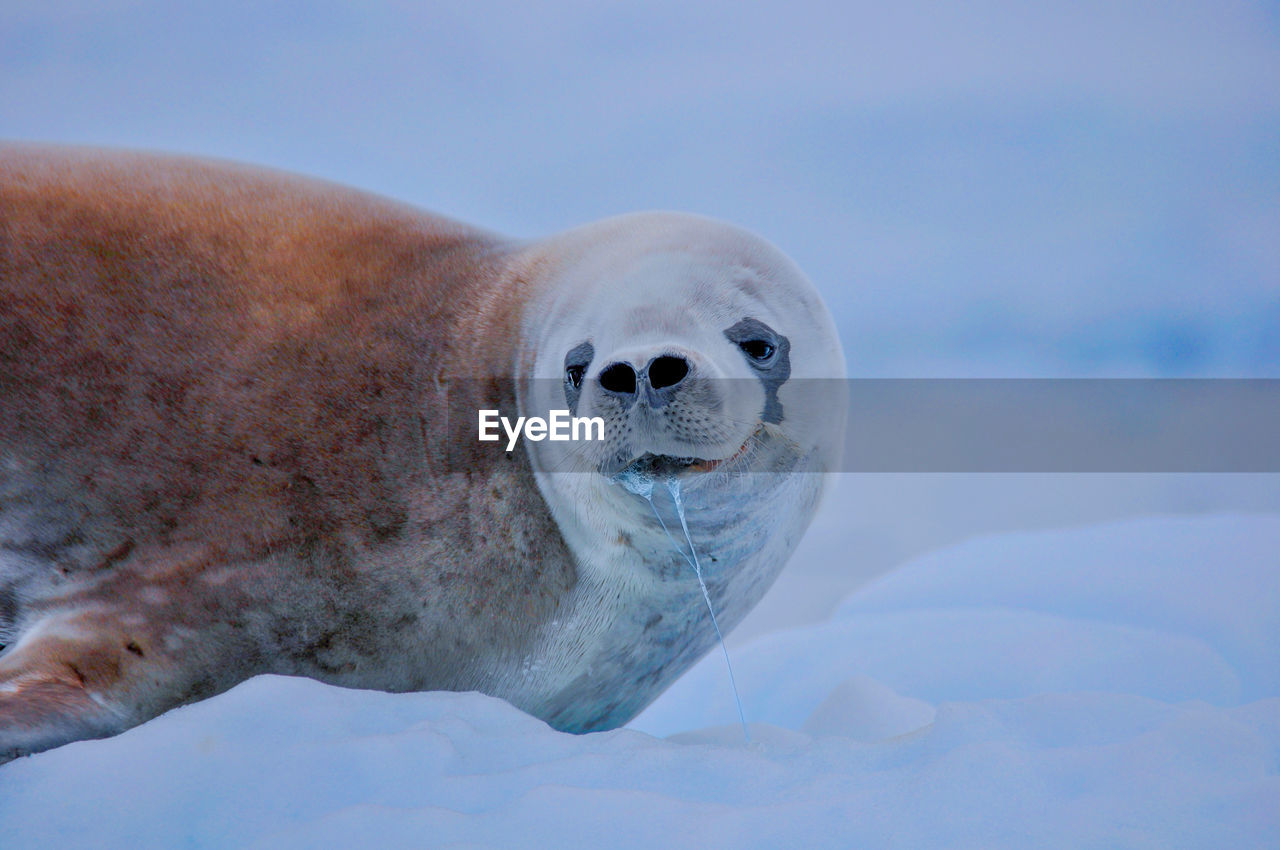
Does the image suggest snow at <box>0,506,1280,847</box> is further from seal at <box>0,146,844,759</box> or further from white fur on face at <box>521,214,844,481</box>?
white fur on face at <box>521,214,844,481</box>

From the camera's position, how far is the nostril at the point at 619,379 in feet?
5.50

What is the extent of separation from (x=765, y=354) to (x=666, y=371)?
360mm

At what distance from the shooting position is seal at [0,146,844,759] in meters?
→ 1.81

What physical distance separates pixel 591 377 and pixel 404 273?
0.58 metres

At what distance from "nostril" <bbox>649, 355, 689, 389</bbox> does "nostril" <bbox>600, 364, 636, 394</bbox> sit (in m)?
0.03

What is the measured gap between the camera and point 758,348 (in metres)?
1.95

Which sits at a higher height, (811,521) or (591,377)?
(591,377)

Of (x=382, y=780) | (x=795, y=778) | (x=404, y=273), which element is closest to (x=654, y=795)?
(x=795, y=778)

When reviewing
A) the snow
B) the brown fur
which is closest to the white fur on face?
the brown fur

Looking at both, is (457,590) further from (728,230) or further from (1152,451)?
(1152,451)

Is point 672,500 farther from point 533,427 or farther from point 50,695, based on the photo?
point 50,695

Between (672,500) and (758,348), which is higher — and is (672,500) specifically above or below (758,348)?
below

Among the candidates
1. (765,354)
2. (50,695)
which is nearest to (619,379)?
(765,354)

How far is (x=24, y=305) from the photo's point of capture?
1.94 metres
